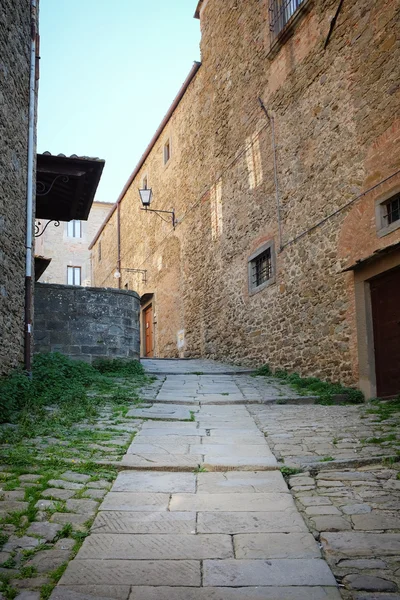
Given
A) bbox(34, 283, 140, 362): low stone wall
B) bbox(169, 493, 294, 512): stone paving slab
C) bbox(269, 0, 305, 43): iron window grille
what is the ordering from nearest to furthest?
bbox(169, 493, 294, 512): stone paving slab < bbox(34, 283, 140, 362): low stone wall < bbox(269, 0, 305, 43): iron window grille

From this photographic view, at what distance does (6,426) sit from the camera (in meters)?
5.24

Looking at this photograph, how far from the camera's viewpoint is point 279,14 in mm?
10609

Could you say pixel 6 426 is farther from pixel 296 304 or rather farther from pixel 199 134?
pixel 199 134

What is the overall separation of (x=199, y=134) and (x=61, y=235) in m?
17.9

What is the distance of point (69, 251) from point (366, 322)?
25.6 m

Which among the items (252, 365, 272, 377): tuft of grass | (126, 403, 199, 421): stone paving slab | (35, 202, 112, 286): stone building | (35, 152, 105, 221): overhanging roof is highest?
(35, 202, 112, 286): stone building

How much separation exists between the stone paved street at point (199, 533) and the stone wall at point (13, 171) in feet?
8.95

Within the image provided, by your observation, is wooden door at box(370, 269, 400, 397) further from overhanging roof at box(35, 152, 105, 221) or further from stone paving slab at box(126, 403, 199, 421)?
overhanging roof at box(35, 152, 105, 221)

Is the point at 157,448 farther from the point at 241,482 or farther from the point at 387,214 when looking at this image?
the point at 387,214

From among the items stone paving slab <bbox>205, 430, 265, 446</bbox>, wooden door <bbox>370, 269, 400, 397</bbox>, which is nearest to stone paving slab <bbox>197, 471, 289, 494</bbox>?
stone paving slab <bbox>205, 430, 265, 446</bbox>

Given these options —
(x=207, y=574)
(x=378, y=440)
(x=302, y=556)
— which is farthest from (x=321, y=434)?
(x=207, y=574)

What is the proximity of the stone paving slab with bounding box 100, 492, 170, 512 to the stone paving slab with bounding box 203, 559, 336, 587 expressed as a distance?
2.76 ft

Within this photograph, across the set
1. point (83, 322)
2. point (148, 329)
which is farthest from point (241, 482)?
point (148, 329)

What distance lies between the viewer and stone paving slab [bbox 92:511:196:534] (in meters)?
2.95
